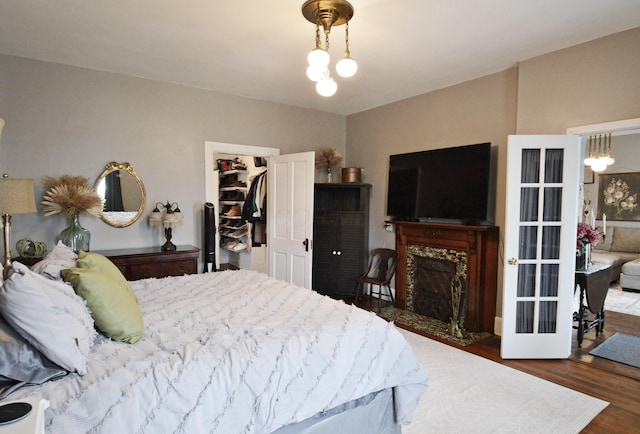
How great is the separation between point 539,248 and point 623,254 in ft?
13.0

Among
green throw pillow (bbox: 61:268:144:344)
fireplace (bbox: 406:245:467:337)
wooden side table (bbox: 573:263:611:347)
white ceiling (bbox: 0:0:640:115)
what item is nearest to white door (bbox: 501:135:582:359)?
wooden side table (bbox: 573:263:611:347)

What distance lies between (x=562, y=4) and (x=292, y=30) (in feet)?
6.08

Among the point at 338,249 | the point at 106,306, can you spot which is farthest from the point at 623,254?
the point at 106,306

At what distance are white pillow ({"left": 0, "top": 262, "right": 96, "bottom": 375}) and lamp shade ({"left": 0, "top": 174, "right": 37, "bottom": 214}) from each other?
1.52 metres

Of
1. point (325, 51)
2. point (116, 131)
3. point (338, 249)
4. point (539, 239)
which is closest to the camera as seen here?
point (325, 51)

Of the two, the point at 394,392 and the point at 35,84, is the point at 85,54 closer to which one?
the point at 35,84

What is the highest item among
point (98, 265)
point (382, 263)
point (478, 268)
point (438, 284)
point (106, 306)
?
point (98, 265)

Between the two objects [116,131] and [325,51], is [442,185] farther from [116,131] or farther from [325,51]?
[116,131]

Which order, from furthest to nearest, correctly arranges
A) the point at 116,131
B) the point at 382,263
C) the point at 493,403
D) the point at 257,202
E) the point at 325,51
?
the point at 257,202 → the point at 382,263 → the point at 116,131 → the point at 493,403 → the point at 325,51

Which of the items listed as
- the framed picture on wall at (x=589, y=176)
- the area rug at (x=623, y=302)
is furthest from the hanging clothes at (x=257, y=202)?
the framed picture on wall at (x=589, y=176)

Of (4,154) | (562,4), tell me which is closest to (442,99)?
(562,4)

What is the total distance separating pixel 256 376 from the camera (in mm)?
1452

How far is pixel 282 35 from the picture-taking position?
2.81 m

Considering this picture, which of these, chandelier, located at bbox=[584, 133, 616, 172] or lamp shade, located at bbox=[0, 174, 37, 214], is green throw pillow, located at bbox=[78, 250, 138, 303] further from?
chandelier, located at bbox=[584, 133, 616, 172]
